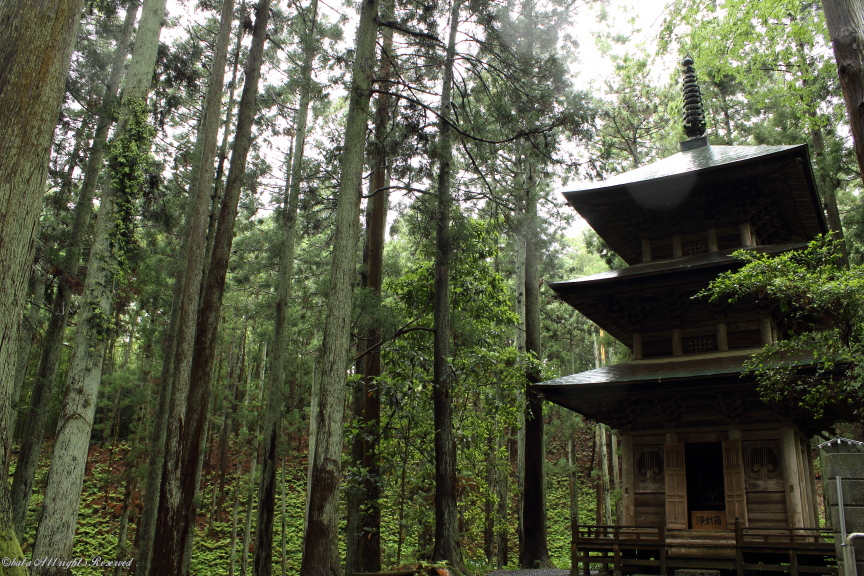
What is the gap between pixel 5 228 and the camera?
389 cm

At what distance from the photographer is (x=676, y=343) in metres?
11.1

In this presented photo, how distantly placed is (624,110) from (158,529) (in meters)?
19.1

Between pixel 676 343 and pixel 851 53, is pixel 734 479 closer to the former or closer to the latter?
pixel 676 343

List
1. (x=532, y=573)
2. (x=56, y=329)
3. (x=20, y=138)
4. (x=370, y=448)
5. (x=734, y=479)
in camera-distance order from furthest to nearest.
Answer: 1. (x=56, y=329)
2. (x=532, y=573)
3. (x=370, y=448)
4. (x=734, y=479)
5. (x=20, y=138)

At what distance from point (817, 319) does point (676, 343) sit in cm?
328

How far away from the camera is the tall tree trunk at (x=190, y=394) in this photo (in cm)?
762

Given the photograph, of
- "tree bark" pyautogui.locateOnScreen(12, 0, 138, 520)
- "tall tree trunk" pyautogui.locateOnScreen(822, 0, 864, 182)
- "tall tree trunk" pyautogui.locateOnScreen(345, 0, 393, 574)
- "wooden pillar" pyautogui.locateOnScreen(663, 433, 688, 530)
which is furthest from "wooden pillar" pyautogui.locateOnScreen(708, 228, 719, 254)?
"tree bark" pyautogui.locateOnScreen(12, 0, 138, 520)

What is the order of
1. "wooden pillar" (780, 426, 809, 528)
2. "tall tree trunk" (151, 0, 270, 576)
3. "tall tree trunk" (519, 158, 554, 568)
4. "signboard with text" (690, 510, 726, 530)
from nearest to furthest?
"tall tree trunk" (151, 0, 270, 576)
"wooden pillar" (780, 426, 809, 528)
"signboard with text" (690, 510, 726, 530)
"tall tree trunk" (519, 158, 554, 568)

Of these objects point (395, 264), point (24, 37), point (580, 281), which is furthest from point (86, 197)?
point (580, 281)

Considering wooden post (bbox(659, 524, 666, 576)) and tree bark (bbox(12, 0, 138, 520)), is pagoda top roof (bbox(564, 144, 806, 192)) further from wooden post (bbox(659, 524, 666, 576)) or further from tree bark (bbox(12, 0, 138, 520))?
tree bark (bbox(12, 0, 138, 520))

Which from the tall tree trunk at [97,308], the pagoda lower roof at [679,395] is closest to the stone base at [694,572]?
the pagoda lower roof at [679,395]

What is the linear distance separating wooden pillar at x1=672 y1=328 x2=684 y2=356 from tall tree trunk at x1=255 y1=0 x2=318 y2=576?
26.2ft

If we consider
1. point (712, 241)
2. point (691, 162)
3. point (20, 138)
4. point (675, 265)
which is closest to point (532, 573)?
point (675, 265)

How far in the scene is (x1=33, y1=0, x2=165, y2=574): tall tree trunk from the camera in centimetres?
729
